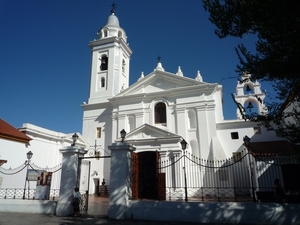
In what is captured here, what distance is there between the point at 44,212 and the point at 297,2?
1100 cm

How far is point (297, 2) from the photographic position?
17.0ft

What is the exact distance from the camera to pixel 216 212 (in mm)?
7863

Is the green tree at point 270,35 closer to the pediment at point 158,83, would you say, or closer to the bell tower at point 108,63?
the pediment at point 158,83

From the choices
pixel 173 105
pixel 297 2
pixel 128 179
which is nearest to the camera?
pixel 297 2

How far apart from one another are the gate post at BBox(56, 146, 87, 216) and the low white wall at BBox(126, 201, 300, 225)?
253 cm

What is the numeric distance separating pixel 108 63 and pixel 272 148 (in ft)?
54.1

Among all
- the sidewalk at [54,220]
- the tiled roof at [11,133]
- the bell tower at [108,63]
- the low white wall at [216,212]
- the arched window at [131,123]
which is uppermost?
the bell tower at [108,63]

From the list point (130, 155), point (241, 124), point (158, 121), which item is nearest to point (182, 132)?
point (158, 121)

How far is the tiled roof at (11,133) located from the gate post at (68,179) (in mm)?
6613

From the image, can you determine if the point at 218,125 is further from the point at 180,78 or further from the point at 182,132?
the point at 180,78

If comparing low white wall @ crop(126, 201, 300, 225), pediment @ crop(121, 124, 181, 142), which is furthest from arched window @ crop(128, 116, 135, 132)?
low white wall @ crop(126, 201, 300, 225)

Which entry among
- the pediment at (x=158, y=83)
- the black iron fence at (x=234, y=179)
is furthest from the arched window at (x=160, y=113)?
the black iron fence at (x=234, y=179)

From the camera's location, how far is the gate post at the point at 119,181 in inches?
337

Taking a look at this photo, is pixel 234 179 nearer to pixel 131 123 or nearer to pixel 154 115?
pixel 154 115
